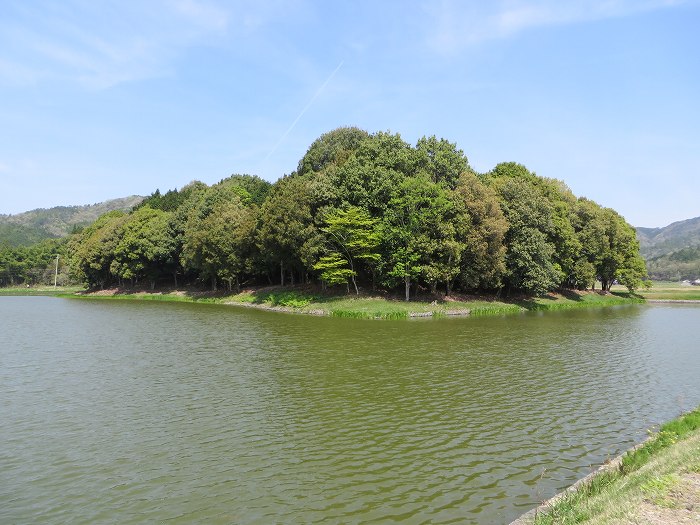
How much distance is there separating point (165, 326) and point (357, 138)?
2325 inches

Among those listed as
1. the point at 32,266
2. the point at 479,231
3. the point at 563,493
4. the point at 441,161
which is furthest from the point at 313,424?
the point at 32,266

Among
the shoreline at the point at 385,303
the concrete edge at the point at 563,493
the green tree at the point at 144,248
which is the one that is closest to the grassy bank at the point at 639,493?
the concrete edge at the point at 563,493

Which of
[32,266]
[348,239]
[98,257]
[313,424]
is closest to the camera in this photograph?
[313,424]

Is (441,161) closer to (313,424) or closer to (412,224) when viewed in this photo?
(412,224)

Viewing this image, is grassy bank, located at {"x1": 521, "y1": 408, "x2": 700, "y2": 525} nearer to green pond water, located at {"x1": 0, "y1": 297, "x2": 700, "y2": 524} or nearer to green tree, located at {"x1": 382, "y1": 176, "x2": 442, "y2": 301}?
green pond water, located at {"x1": 0, "y1": 297, "x2": 700, "y2": 524}

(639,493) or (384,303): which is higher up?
(384,303)

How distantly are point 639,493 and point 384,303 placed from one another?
A: 4634 centimetres

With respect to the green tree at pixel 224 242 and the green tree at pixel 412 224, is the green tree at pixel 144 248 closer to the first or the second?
the green tree at pixel 224 242

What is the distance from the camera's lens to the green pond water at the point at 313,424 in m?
10.7

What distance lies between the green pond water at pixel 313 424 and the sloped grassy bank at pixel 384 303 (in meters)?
19.4

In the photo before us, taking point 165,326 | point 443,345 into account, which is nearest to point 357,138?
point 165,326

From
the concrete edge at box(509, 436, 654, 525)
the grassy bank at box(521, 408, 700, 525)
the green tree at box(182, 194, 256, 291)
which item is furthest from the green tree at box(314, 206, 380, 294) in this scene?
the grassy bank at box(521, 408, 700, 525)

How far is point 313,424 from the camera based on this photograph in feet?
52.4

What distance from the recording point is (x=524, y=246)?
200ft
